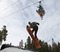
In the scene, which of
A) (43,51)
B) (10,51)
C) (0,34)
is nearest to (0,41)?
(0,34)

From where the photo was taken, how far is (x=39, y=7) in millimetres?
11375

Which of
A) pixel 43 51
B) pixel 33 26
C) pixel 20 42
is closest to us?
pixel 33 26

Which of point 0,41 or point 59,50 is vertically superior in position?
point 0,41

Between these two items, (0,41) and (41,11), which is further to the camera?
(0,41)

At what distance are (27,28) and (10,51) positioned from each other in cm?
492

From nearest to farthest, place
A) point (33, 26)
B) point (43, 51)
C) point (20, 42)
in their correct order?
point (33, 26), point (43, 51), point (20, 42)

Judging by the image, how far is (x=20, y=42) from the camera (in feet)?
267

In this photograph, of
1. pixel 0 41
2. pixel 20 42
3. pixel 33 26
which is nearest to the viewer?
pixel 33 26

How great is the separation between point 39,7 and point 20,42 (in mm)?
72574

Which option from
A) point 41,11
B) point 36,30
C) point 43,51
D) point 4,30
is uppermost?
point 4,30

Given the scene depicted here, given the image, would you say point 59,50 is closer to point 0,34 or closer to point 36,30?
point 0,34

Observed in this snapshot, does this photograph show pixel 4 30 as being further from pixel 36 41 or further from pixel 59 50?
pixel 36 41

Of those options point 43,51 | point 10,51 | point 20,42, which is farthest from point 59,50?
point 10,51

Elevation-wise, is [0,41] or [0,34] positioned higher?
[0,34]
